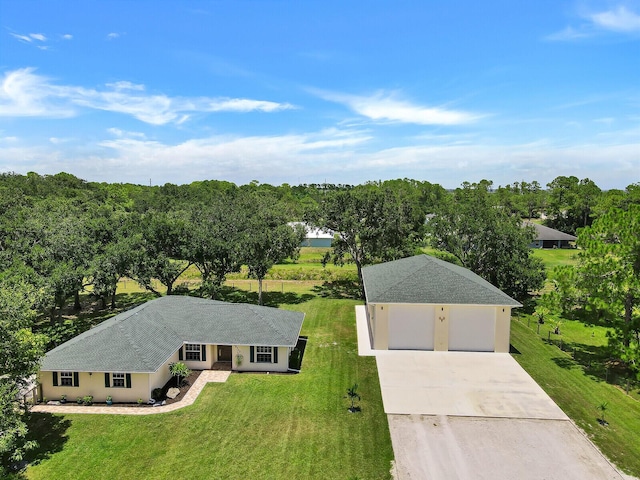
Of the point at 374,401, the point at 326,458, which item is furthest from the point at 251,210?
the point at 326,458

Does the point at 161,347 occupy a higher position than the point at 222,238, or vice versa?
the point at 222,238

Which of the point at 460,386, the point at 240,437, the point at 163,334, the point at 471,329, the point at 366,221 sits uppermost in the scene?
the point at 366,221

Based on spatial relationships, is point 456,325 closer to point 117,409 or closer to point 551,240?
point 117,409

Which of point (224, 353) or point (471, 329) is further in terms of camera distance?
point (471, 329)

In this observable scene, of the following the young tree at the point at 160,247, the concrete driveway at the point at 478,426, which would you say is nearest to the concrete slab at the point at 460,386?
the concrete driveway at the point at 478,426

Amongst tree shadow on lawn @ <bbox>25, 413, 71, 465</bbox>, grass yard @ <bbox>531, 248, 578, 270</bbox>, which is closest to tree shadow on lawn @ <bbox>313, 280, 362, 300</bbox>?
tree shadow on lawn @ <bbox>25, 413, 71, 465</bbox>

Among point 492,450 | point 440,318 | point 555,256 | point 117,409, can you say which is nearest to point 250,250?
point 440,318
